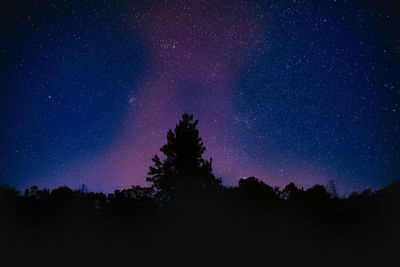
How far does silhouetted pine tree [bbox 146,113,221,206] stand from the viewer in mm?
19869

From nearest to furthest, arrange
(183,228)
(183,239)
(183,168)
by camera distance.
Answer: (183,239)
(183,228)
(183,168)

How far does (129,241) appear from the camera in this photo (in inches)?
574

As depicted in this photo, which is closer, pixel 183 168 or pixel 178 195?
pixel 178 195

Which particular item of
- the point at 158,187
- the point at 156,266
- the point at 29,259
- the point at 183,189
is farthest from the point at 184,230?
the point at 29,259

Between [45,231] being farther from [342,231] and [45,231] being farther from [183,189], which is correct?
[342,231]

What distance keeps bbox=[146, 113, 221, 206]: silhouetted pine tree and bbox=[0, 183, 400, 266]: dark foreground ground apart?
2496 mm

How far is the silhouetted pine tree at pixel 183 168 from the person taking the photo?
1987cm

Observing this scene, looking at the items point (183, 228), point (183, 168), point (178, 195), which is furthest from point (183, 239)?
point (183, 168)

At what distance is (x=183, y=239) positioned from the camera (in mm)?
14898

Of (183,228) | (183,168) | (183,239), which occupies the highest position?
(183,168)

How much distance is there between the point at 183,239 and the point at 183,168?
797 cm

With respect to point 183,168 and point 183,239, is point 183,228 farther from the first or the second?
point 183,168

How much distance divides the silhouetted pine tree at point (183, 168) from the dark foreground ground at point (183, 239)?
2496mm

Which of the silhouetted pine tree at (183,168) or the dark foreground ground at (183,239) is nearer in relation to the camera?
the dark foreground ground at (183,239)
